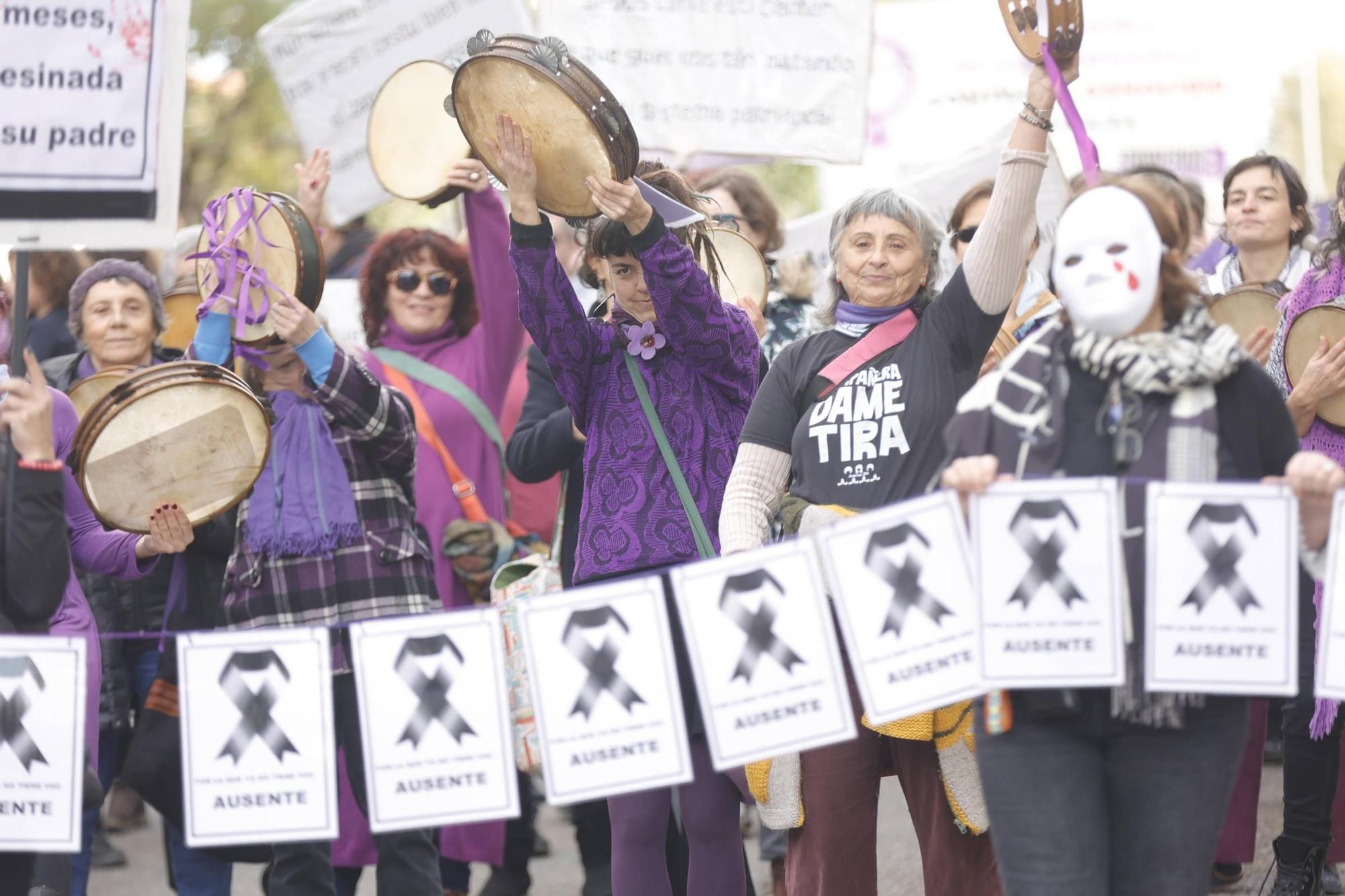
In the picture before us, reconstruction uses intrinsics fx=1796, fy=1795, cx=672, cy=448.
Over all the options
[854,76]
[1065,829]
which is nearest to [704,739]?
[1065,829]

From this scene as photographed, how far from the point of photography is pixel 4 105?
158 inches

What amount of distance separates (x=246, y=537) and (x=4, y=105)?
160 cm

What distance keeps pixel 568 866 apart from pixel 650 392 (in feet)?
9.70

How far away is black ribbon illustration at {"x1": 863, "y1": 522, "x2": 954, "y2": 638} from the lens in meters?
3.57

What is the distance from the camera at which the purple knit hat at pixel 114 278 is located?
582cm

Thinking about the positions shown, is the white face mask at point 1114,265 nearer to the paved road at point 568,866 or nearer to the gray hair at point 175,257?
the paved road at point 568,866

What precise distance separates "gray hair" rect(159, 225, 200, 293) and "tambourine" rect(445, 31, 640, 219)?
11.1ft

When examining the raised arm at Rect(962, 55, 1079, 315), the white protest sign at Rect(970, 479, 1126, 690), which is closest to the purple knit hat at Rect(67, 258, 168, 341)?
the raised arm at Rect(962, 55, 1079, 315)

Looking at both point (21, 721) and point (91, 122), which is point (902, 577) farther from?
point (91, 122)

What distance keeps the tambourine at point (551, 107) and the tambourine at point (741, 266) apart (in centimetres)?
159

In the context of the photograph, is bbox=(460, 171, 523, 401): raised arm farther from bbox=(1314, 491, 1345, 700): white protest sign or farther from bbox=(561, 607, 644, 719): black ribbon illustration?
bbox=(1314, 491, 1345, 700): white protest sign

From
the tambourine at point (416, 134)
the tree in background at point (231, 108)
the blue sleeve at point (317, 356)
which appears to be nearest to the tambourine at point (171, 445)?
the blue sleeve at point (317, 356)

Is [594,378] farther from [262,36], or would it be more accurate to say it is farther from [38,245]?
[262,36]

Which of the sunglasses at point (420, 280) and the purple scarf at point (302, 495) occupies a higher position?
the sunglasses at point (420, 280)
